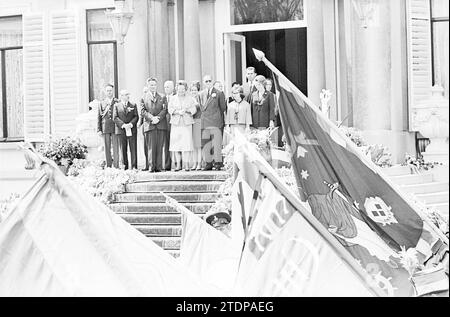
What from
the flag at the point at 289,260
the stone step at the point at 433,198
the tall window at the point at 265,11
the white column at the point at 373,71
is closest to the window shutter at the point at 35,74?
the tall window at the point at 265,11

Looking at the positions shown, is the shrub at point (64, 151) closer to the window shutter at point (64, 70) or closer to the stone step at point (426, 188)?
the window shutter at point (64, 70)

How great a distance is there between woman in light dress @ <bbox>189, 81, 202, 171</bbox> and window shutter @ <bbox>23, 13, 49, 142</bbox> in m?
4.81

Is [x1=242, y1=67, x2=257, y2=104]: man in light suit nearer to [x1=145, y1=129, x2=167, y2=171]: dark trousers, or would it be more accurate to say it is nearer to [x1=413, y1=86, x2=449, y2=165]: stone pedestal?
[x1=145, y1=129, x2=167, y2=171]: dark trousers

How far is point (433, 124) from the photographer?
18.4m

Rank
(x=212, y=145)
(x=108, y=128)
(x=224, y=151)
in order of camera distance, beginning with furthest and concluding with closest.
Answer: (x=108, y=128)
(x=212, y=145)
(x=224, y=151)

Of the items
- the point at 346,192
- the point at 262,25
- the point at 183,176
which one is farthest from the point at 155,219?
the point at 346,192

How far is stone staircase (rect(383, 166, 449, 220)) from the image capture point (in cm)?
1625

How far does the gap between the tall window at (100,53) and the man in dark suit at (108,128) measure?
10.3 feet

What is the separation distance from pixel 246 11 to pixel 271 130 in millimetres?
4581

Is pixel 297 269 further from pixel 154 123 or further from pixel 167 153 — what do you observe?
pixel 167 153

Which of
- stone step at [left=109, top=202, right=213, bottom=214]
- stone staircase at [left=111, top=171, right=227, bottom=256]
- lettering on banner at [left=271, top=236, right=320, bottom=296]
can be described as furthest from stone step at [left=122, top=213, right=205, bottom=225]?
lettering on banner at [left=271, top=236, right=320, bottom=296]

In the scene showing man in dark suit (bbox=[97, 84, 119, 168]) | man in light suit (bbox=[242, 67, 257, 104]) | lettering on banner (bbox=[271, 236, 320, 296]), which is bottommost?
lettering on banner (bbox=[271, 236, 320, 296])

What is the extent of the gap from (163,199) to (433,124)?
454 cm

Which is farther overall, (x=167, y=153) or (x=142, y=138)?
(x=142, y=138)
